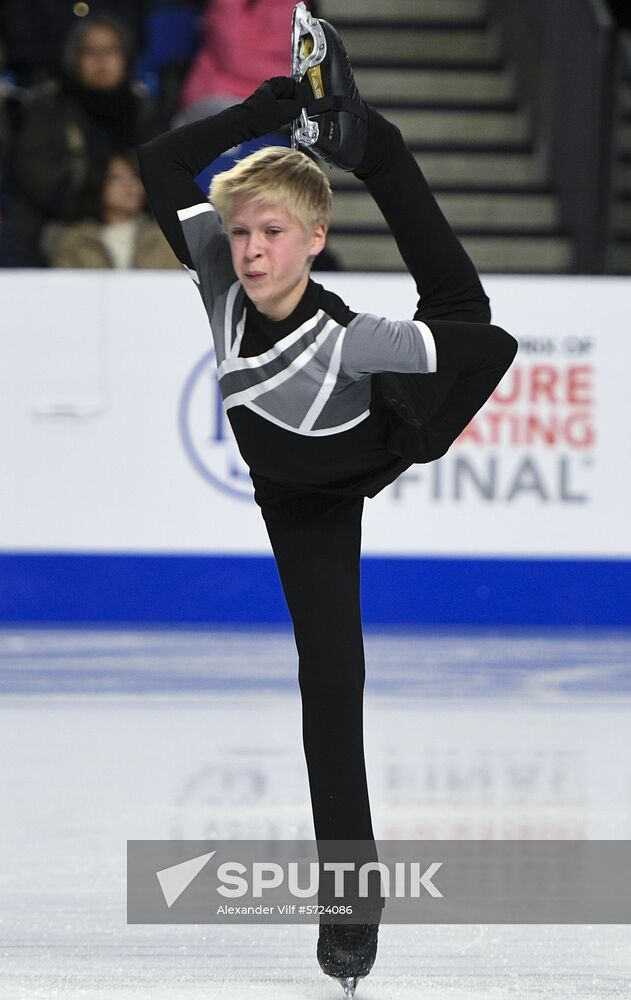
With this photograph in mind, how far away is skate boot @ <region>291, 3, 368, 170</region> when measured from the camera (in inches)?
93.5

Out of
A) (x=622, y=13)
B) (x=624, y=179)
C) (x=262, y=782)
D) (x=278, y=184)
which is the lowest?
(x=262, y=782)

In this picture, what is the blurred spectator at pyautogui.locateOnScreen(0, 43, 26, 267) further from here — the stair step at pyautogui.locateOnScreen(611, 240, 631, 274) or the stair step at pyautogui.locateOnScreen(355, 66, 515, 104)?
the stair step at pyautogui.locateOnScreen(611, 240, 631, 274)

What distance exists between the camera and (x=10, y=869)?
3.10 m

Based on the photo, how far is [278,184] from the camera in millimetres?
2424

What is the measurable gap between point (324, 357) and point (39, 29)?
552cm

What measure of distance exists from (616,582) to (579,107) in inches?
89.3

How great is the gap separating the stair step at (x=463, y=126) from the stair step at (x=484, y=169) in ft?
A: 0.26

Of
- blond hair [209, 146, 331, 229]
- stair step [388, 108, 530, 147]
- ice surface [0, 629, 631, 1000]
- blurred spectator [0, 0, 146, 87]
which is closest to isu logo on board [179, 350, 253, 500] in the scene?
ice surface [0, 629, 631, 1000]

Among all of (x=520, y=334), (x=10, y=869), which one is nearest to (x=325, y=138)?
(x=10, y=869)

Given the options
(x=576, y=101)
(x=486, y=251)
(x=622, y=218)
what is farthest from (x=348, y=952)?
(x=486, y=251)

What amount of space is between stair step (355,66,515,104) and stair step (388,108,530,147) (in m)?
0.11

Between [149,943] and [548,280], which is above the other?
[548,280]

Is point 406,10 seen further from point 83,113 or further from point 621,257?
point 621,257

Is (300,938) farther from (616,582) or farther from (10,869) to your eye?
(616,582)
